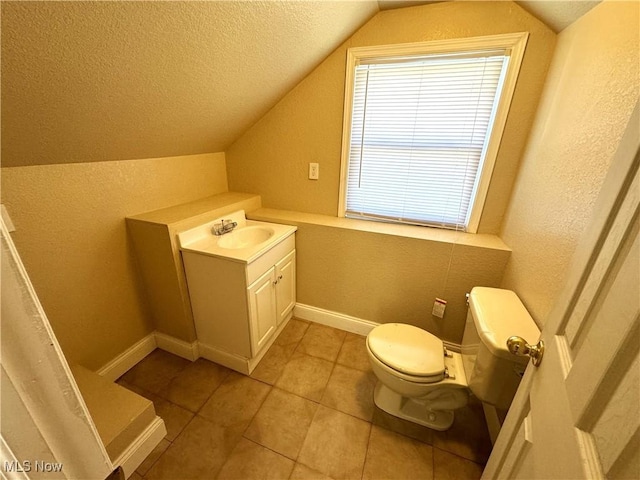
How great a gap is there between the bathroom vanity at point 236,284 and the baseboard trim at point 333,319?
11.2 inches

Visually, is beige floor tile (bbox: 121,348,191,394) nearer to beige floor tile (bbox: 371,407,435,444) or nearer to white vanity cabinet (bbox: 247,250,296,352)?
white vanity cabinet (bbox: 247,250,296,352)

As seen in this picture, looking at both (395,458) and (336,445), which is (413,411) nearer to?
(395,458)

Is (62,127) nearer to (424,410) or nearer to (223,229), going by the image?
(223,229)

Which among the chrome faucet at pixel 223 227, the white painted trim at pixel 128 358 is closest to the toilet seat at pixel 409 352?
the chrome faucet at pixel 223 227

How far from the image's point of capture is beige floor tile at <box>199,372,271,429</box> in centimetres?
138

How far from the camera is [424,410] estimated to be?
1.40 metres

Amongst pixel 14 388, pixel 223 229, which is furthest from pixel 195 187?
pixel 14 388

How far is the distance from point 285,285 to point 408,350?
3.07ft

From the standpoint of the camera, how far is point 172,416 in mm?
1382

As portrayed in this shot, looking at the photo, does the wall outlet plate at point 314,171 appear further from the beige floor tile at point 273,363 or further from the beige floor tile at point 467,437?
the beige floor tile at point 467,437

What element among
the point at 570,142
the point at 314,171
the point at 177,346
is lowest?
the point at 177,346

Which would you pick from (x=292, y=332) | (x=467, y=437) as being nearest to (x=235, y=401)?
(x=292, y=332)

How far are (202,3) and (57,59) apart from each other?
0.48 metres

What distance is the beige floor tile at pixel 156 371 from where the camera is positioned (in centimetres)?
156
